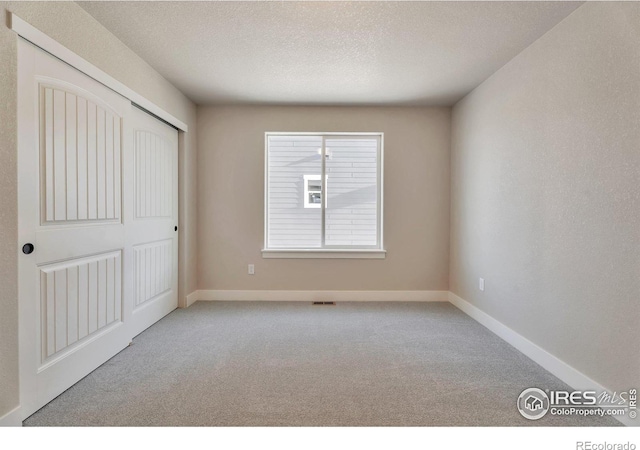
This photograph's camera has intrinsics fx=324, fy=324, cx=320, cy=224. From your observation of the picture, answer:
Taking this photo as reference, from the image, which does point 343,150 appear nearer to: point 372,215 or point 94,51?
point 372,215

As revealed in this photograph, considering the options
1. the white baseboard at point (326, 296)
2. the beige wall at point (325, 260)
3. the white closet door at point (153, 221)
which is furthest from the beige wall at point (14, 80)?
the white baseboard at point (326, 296)

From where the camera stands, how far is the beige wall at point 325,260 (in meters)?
3.98

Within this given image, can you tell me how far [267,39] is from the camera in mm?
2428

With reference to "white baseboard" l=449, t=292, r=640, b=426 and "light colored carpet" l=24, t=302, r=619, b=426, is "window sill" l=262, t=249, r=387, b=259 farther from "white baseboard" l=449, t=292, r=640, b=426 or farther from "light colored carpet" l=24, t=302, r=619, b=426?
"white baseboard" l=449, t=292, r=640, b=426

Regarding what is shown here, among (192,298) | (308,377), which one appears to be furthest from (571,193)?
(192,298)

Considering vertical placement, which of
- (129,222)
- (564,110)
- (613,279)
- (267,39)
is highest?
(267,39)

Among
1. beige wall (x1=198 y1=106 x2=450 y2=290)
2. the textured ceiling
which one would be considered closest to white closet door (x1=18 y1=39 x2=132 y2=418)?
the textured ceiling

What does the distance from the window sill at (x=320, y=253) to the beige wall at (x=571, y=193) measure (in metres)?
1.30

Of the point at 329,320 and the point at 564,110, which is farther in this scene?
the point at 329,320

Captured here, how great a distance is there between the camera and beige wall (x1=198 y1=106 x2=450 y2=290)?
3980 millimetres

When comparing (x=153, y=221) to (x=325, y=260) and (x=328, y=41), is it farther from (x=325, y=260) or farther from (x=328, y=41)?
(x=328, y=41)

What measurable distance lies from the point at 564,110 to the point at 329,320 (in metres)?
2.59

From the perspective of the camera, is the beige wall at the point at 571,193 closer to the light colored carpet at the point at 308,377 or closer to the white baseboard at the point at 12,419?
the light colored carpet at the point at 308,377

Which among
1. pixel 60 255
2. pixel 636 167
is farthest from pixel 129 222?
pixel 636 167
